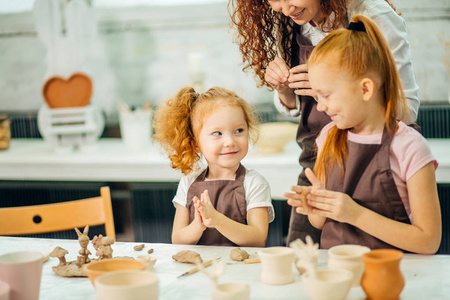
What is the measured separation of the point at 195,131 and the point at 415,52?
201 centimetres

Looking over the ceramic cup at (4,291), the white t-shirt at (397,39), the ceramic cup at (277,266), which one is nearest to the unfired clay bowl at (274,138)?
the white t-shirt at (397,39)

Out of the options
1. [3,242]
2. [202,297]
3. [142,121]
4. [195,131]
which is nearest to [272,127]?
[142,121]

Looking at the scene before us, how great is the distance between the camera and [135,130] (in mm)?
3467

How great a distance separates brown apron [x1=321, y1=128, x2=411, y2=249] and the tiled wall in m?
1.99

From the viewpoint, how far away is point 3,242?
1902mm

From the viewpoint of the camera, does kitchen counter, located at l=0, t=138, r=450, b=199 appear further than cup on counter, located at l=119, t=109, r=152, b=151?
No

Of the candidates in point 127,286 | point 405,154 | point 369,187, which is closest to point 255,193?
point 369,187

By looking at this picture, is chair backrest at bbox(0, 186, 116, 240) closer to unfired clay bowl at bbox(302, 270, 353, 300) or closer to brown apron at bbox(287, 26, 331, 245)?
brown apron at bbox(287, 26, 331, 245)

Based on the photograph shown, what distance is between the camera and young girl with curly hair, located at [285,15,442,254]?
1.54m

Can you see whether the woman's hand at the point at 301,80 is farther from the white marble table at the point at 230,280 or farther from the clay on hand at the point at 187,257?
the clay on hand at the point at 187,257

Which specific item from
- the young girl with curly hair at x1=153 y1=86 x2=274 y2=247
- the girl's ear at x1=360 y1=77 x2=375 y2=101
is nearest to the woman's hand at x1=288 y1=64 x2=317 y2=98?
the young girl with curly hair at x1=153 y1=86 x2=274 y2=247

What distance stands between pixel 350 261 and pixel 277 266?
0.61ft

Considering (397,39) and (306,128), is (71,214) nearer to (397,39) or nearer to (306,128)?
(306,128)

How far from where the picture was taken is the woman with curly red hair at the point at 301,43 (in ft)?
5.83
